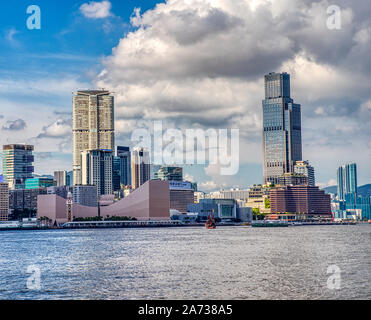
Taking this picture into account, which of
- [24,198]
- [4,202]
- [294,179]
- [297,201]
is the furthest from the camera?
[294,179]

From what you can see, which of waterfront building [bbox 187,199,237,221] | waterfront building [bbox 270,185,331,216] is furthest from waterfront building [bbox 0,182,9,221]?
waterfront building [bbox 270,185,331,216]

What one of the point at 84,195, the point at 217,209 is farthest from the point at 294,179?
the point at 84,195

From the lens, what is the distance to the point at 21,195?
6924 inches

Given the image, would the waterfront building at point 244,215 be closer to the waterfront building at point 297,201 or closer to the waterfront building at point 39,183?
the waterfront building at point 297,201

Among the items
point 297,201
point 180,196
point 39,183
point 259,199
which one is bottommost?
point 297,201

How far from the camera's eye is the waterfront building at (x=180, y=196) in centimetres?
17375

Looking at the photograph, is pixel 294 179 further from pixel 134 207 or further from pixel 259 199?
pixel 134 207

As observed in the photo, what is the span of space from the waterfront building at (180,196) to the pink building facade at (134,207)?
128 feet

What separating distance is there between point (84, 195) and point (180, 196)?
29420mm

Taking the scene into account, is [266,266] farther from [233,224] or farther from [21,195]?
[21,195]

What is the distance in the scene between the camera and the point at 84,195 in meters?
164

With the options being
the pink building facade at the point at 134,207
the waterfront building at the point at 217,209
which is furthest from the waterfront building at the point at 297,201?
the pink building facade at the point at 134,207

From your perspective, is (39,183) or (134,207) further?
(39,183)
